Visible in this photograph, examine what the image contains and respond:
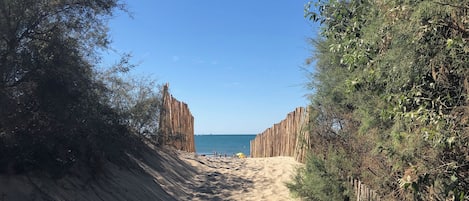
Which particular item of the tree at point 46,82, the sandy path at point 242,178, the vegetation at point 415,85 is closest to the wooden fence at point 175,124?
the sandy path at point 242,178

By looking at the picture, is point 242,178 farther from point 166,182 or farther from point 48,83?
point 48,83

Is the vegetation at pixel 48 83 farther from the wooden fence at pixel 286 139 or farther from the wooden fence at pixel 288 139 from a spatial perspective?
the wooden fence at pixel 286 139

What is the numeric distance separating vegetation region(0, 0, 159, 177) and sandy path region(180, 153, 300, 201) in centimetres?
403

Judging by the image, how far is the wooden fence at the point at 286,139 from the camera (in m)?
11.7

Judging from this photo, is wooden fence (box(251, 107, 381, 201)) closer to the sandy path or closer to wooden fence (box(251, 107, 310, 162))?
wooden fence (box(251, 107, 310, 162))

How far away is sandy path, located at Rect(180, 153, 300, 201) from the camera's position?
9.23 meters

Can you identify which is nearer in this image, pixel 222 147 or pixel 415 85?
pixel 415 85

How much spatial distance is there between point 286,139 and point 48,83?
10024mm

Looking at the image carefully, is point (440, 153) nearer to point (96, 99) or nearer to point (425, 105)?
point (425, 105)

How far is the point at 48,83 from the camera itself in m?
4.91

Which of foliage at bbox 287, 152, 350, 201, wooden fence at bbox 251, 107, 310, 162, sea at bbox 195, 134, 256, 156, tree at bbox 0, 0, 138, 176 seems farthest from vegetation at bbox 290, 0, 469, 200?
sea at bbox 195, 134, 256, 156

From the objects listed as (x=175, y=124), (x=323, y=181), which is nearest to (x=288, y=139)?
(x=175, y=124)

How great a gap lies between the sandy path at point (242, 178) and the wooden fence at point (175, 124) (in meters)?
0.82

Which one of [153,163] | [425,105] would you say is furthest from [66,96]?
[153,163]
